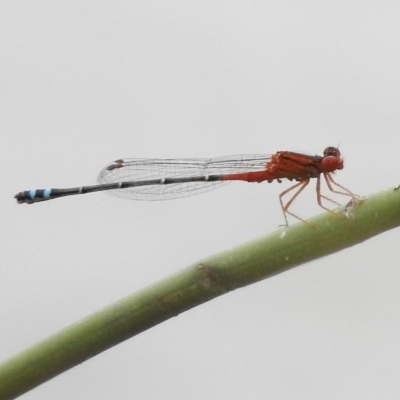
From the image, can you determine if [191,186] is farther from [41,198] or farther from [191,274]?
[191,274]

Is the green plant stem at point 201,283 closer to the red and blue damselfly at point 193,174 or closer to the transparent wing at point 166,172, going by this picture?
the red and blue damselfly at point 193,174

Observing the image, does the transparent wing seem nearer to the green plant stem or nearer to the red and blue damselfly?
the red and blue damselfly

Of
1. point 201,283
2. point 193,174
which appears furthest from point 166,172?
point 201,283

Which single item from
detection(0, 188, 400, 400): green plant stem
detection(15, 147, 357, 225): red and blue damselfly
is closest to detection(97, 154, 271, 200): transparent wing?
detection(15, 147, 357, 225): red and blue damselfly

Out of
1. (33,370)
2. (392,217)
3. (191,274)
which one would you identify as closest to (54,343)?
(33,370)

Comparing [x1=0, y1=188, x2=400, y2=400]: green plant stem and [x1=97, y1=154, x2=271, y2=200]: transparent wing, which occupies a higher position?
[x1=97, y1=154, x2=271, y2=200]: transparent wing
